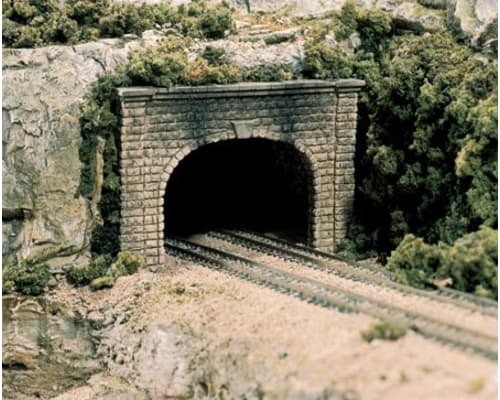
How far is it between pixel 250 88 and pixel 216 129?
135 centimetres

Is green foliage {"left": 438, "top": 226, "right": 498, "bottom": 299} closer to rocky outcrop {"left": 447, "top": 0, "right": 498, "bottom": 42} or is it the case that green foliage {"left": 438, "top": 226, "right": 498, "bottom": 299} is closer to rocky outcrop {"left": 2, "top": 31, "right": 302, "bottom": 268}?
rocky outcrop {"left": 447, "top": 0, "right": 498, "bottom": 42}

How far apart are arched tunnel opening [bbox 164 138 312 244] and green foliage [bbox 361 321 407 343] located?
11.0m

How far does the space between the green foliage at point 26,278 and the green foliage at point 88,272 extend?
646 mm

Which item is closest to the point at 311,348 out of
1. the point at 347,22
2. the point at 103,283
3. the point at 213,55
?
the point at 103,283

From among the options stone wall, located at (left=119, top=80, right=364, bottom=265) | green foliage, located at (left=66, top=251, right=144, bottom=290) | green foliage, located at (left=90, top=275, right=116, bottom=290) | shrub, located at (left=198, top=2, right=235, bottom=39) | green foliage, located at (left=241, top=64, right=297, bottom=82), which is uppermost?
shrub, located at (left=198, top=2, right=235, bottom=39)

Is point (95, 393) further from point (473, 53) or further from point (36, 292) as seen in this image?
point (473, 53)

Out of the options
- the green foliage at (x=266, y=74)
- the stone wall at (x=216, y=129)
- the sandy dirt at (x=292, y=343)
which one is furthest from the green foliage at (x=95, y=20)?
the sandy dirt at (x=292, y=343)

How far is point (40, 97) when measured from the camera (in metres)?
28.5

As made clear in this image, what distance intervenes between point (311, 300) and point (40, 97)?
27.8 feet

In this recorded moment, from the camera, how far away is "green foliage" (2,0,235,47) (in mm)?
29703

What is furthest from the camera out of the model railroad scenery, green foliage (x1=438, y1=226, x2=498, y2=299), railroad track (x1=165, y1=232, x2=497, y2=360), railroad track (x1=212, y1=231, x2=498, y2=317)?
the model railroad scenery

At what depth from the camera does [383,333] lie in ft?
72.0

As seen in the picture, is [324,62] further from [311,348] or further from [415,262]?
[311,348]

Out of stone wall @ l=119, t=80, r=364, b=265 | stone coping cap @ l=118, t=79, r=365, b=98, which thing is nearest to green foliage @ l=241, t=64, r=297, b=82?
stone coping cap @ l=118, t=79, r=365, b=98
